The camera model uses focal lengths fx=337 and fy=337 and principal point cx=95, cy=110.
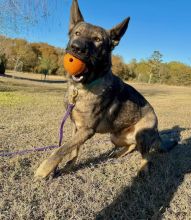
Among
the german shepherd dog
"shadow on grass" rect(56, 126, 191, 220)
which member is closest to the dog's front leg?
the german shepherd dog

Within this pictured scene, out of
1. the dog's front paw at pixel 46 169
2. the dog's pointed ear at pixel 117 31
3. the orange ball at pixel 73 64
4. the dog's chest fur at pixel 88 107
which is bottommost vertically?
the dog's front paw at pixel 46 169

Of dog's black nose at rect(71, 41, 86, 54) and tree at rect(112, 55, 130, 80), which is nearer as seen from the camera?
dog's black nose at rect(71, 41, 86, 54)

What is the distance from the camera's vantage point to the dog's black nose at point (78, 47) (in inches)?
162

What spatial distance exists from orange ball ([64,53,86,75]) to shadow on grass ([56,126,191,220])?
1.47 meters

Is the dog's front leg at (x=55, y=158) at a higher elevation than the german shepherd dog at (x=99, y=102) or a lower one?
lower

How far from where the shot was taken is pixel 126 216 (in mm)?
3723

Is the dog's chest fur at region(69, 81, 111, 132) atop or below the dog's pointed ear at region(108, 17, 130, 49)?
below

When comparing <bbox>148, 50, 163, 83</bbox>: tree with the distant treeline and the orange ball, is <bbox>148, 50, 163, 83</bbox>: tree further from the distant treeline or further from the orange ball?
Result: the orange ball

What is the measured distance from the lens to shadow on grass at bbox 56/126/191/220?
12.6 ft

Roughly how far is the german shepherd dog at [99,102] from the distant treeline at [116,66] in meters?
56.6

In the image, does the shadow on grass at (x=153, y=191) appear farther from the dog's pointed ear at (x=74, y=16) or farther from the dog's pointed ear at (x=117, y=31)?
the dog's pointed ear at (x=74, y=16)

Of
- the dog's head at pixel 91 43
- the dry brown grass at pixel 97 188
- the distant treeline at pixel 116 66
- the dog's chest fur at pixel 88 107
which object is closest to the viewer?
the dry brown grass at pixel 97 188

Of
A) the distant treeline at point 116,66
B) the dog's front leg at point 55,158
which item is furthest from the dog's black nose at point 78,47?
the distant treeline at point 116,66

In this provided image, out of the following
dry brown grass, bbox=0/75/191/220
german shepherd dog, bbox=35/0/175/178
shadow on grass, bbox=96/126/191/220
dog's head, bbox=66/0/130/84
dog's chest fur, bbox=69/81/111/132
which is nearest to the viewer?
dry brown grass, bbox=0/75/191/220
